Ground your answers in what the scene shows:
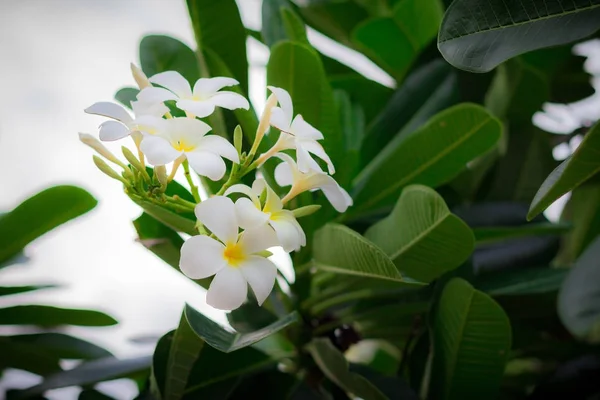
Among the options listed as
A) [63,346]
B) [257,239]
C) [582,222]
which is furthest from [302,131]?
[582,222]

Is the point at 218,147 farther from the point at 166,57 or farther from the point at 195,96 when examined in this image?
the point at 166,57

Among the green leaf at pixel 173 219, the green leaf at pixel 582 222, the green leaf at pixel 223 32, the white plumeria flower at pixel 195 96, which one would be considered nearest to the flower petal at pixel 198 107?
the white plumeria flower at pixel 195 96

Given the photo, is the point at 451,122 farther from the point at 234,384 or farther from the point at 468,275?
the point at 234,384

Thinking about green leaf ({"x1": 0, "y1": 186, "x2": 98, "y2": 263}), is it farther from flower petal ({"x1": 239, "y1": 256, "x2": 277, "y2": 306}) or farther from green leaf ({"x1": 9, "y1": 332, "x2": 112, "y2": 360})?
flower petal ({"x1": 239, "y1": 256, "x2": 277, "y2": 306})

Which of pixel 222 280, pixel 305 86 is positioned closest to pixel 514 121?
pixel 305 86

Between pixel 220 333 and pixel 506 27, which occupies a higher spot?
pixel 506 27
